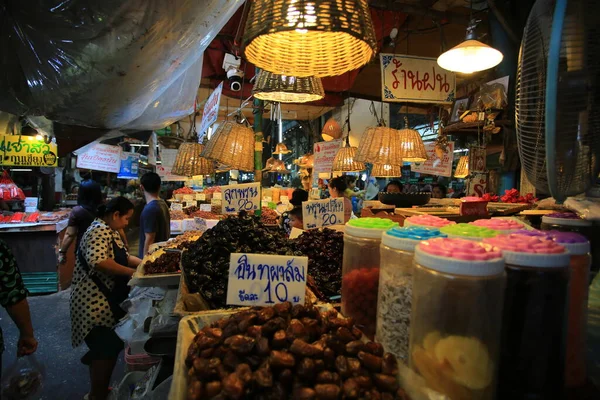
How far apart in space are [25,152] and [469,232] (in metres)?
8.55

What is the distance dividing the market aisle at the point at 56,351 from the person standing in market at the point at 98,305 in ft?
2.10

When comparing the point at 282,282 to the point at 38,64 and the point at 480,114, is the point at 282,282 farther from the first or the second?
the point at 480,114

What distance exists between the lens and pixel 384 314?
1241 mm

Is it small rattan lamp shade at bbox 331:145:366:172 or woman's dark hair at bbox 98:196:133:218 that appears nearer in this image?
A: woman's dark hair at bbox 98:196:133:218

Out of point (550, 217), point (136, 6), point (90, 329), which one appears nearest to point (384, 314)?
point (550, 217)

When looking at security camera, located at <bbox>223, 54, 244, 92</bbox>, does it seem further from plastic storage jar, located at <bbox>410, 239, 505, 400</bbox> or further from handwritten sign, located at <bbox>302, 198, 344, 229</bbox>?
plastic storage jar, located at <bbox>410, 239, 505, 400</bbox>

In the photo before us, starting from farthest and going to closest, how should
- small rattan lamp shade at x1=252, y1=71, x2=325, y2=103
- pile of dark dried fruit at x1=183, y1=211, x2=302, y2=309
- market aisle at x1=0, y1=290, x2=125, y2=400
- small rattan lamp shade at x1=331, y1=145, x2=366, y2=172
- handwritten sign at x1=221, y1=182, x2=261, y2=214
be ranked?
small rattan lamp shade at x1=331, y1=145, x2=366, y2=172, market aisle at x1=0, y1=290, x2=125, y2=400, handwritten sign at x1=221, y1=182, x2=261, y2=214, small rattan lamp shade at x1=252, y1=71, x2=325, y2=103, pile of dark dried fruit at x1=183, y1=211, x2=302, y2=309

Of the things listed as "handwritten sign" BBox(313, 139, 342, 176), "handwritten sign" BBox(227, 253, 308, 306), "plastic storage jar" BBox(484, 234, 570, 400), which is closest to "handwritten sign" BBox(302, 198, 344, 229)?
"handwritten sign" BBox(227, 253, 308, 306)

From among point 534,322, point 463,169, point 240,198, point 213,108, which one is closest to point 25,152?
point 213,108

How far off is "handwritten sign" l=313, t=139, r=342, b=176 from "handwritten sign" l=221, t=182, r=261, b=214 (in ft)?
12.3

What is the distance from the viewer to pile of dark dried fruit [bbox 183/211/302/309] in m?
1.79

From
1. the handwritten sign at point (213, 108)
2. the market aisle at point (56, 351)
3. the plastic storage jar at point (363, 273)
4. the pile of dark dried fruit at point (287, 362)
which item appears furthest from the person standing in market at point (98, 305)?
the plastic storage jar at point (363, 273)

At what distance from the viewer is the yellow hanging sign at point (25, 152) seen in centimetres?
656

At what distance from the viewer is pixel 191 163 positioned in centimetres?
414
